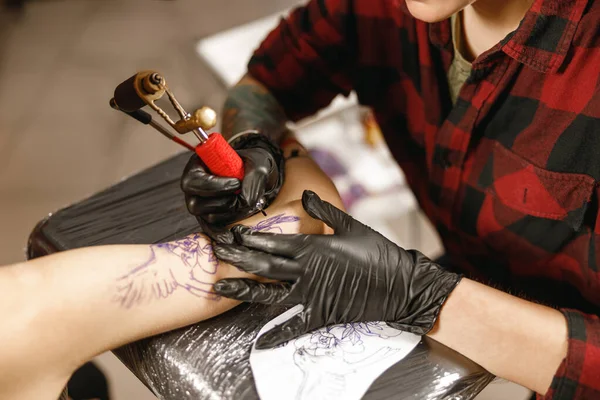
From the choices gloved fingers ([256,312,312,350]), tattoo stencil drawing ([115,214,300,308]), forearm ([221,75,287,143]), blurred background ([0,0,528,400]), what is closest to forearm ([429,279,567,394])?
gloved fingers ([256,312,312,350])

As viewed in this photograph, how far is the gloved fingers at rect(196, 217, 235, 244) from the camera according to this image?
2.67ft

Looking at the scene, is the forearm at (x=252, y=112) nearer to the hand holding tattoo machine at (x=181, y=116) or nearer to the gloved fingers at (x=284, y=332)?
the hand holding tattoo machine at (x=181, y=116)

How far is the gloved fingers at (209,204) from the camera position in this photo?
2.71 feet

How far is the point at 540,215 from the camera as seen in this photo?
0.92 meters

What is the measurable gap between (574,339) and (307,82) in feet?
2.41

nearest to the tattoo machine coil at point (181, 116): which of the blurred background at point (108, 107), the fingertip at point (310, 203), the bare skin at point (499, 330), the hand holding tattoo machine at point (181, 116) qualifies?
the hand holding tattoo machine at point (181, 116)

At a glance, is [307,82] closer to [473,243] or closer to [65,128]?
[473,243]

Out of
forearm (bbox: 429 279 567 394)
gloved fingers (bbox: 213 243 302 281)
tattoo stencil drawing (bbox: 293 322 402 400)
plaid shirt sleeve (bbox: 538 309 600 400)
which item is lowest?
plaid shirt sleeve (bbox: 538 309 600 400)

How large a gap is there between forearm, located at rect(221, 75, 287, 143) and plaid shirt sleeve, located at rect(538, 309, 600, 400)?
0.65 m

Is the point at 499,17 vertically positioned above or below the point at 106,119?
below

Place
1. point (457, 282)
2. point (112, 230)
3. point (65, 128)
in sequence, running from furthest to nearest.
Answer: point (65, 128) → point (112, 230) → point (457, 282)

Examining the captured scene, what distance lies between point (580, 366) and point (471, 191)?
351 mm

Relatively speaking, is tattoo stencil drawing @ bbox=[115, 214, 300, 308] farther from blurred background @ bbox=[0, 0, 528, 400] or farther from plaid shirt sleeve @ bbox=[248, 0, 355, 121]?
blurred background @ bbox=[0, 0, 528, 400]

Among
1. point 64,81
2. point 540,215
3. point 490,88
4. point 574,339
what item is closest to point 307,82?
point 490,88
